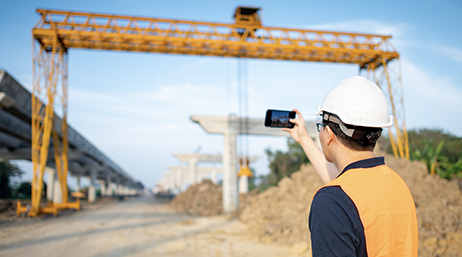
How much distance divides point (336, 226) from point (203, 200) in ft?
71.2

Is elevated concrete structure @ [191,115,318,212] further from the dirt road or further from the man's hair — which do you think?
the man's hair

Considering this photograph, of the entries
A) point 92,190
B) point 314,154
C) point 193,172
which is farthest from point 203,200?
point 92,190

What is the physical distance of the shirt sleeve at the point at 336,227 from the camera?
129 cm

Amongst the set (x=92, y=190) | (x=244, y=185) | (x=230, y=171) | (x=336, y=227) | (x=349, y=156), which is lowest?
(x=92, y=190)

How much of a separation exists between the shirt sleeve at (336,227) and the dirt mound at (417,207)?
7078mm

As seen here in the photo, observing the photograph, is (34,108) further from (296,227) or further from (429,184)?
(429,184)

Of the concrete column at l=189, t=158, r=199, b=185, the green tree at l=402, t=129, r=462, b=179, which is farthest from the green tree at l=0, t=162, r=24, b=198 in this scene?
the green tree at l=402, t=129, r=462, b=179

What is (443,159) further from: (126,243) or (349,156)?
(349,156)

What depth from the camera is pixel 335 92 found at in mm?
1732

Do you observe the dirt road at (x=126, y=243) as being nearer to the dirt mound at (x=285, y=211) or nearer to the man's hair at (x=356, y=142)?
the dirt mound at (x=285, y=211)

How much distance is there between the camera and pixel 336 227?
1284 mm

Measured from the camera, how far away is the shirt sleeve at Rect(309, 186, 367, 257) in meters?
1.29

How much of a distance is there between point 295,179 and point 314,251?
15.7 m

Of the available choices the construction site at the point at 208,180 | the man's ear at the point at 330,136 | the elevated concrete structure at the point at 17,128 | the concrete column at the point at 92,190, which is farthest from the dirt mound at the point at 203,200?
the concrete column at the point at 92,190
